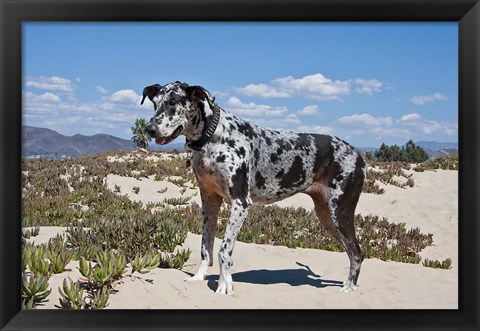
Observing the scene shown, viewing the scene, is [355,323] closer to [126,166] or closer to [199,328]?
[199,328]

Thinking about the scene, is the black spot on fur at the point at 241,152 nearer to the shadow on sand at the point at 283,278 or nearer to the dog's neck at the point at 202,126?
the dog's neck at the point at 202,126

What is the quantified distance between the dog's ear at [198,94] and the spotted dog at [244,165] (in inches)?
0.4

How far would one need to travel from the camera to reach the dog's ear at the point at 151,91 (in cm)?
588

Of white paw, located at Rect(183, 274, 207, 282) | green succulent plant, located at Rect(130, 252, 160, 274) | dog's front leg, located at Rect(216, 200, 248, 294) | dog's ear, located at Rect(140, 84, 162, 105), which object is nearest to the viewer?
dog's front leg, located at Rect(216, 200, 248, 294)

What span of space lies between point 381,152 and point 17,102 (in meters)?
24.2

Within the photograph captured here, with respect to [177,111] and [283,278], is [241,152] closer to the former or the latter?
[177,111]

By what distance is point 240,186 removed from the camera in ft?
19.1

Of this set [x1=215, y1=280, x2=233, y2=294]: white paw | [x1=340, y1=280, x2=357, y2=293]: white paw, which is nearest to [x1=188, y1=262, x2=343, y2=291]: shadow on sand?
[x1=340, y1=280, x2=357, y2=293]: white paw

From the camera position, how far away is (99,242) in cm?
791

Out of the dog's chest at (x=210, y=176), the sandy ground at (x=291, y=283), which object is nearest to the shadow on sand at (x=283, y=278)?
the sandy ground at (x=291, y=283)

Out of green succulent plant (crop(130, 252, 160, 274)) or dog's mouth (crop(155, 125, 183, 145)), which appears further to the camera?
green succulent plant (crop(130, 252, 160, 274))

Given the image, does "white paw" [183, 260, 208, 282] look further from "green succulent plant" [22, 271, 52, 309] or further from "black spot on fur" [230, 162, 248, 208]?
"green succulent plant" [22, 271, 52, 309]

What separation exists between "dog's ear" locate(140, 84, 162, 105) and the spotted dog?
12 millimetres

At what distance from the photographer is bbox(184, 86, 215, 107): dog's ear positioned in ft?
18.2
